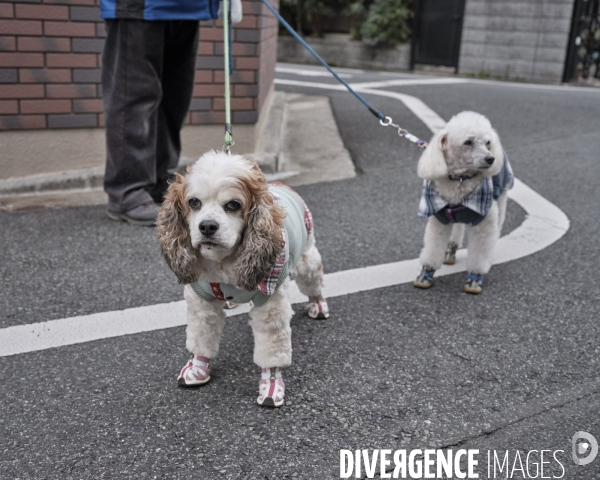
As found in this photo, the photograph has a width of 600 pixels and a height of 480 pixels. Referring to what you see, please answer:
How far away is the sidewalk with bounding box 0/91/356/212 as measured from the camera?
534 cm

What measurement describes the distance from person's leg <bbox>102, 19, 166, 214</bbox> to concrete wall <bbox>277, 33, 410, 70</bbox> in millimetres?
14798

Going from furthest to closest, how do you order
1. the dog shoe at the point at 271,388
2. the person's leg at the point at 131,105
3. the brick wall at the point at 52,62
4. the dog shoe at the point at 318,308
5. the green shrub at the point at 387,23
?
the green shrub at the point at 387,23, the brick wall at the point at 52,62, the person's leg at the point at 131,105, the dog shoe at the point at 318,308, the dog shoe at the point at 271,388

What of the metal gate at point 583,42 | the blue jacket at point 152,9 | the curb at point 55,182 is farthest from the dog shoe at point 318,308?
the metal gate at point 583,42

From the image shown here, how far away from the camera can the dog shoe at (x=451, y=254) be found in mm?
4395

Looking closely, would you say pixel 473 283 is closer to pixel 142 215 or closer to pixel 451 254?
pixel 451 254

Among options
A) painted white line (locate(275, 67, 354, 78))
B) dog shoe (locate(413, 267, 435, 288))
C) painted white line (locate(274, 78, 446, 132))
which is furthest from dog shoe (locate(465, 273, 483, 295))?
painted white line (locate(275, 67, 354, 78))

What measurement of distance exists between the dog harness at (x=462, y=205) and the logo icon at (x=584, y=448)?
151 cm

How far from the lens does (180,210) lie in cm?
244

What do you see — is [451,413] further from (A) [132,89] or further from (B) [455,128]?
(A) [132,89]

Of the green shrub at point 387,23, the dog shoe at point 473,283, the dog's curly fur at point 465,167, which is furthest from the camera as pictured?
the green shrub at point 387,23

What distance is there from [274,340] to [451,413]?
79cm

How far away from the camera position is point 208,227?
90.4 inches

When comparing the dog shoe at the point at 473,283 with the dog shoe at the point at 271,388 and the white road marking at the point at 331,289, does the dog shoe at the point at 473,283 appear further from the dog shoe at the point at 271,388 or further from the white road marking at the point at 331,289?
the dog shoe at the point at 271,388

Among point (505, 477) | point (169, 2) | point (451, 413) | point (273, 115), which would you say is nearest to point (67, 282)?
point (169, 2)
